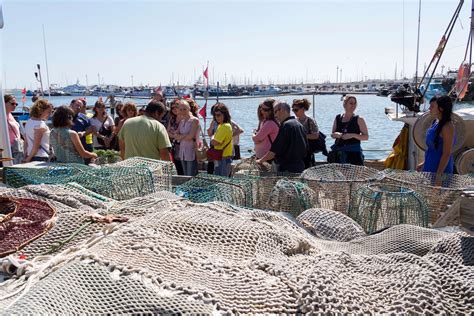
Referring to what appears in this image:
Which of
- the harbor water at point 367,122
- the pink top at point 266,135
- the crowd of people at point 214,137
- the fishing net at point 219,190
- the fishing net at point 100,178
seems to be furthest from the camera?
the harbor water at point 367,122

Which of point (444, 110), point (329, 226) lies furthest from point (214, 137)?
point (329, 226)

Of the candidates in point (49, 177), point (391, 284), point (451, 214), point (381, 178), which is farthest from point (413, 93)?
point (391, 284)

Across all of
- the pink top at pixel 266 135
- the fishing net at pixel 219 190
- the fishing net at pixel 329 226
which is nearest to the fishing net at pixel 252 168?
the pink top at pixel 266 135

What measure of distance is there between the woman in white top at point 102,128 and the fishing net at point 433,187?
16.9 ft

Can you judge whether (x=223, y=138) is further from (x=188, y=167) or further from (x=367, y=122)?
(x=367, y=122)

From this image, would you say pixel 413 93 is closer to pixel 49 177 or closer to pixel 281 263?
pixel 49 177

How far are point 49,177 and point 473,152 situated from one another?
5.75m

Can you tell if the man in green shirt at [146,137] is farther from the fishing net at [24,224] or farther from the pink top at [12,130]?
the fishing net at [24,224]

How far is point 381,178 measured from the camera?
4.95m

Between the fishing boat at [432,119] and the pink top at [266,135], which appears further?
the fishing boat at [432,119]

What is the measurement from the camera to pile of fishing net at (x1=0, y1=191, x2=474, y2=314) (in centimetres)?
180

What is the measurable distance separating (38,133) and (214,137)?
2.27m

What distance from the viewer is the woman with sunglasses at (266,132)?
6.37m

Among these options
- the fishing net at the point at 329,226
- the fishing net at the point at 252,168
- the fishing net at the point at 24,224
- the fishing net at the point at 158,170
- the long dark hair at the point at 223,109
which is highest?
the long dark hair at the point at 223,109
